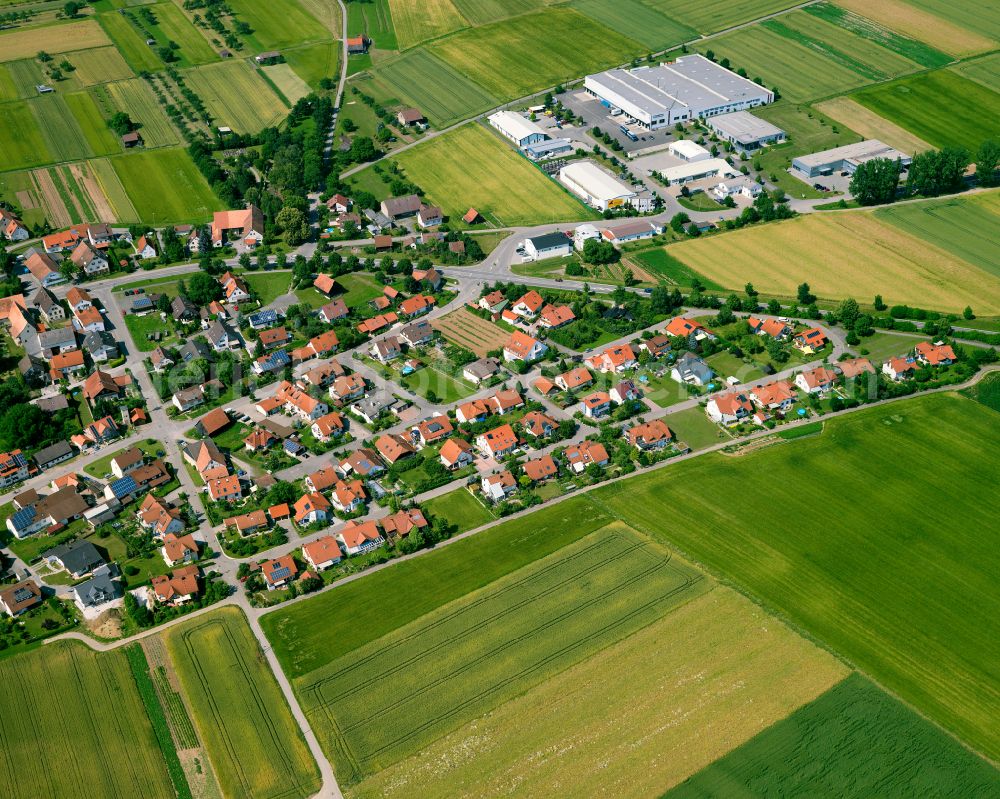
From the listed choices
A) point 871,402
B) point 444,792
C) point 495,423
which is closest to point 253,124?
point 495,423

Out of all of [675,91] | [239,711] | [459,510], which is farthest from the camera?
[675,91]

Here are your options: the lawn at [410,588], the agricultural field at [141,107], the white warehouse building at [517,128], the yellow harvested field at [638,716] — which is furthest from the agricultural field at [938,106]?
the agricultural field at [141,107]

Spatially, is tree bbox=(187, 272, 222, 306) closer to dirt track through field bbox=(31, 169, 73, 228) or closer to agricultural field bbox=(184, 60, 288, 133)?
dirt track through field bbox=(31, 169, 73, 228)

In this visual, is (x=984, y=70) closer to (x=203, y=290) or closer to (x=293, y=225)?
(x=293, y=225)

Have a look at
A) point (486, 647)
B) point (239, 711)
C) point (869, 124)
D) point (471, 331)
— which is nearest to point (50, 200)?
point (471, 331)

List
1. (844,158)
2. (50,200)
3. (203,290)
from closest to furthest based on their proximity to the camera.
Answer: (203,290), (844,158), (50,200)

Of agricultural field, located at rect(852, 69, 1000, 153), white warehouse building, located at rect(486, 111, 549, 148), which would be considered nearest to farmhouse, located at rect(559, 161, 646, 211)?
white warehouse building, located at rect(486, 111, 549, 148)

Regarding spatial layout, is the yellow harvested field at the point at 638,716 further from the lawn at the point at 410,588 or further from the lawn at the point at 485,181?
the lawn at the point at 485,181
